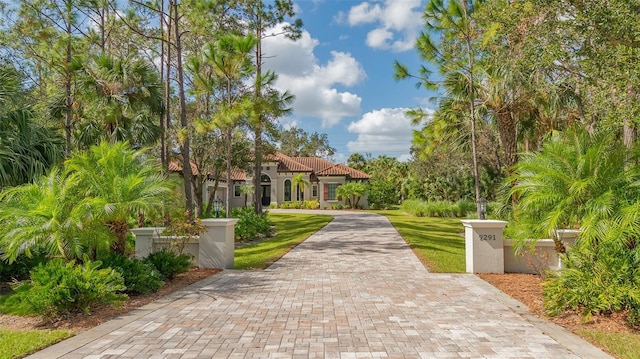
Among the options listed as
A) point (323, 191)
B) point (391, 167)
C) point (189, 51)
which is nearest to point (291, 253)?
point (189, 51)

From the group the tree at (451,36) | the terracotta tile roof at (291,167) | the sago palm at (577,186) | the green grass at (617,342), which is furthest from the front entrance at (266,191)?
the green grass at (617,342)

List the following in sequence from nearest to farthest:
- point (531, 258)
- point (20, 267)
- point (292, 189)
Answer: point (20, 267) < point (531, 258) < point (292, 189)

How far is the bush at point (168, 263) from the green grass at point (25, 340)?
9.36ft

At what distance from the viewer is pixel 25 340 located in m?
4.70

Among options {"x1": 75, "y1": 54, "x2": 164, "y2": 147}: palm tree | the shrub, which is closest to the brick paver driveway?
{"x1": 75, "y1": 54, "x2": 164, "y2": 147}: palm tree

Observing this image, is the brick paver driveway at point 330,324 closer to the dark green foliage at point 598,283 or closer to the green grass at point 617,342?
the green grass at point 617,342

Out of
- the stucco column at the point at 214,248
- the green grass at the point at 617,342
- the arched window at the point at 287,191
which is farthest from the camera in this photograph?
the arched window at the point at 287,191

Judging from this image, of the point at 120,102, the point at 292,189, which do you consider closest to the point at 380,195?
the point at 292,189

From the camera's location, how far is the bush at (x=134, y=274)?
675 centimetres

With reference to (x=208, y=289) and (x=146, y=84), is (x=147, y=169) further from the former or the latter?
(x=146, y=84)

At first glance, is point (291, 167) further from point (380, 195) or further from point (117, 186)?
point (117, 186)

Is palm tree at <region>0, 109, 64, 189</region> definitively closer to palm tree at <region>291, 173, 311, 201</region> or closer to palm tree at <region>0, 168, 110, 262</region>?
palm tree at <region>0, 168, 110, 262</region>

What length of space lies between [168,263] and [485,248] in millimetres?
7020

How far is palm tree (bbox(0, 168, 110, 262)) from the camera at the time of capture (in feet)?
19.9
